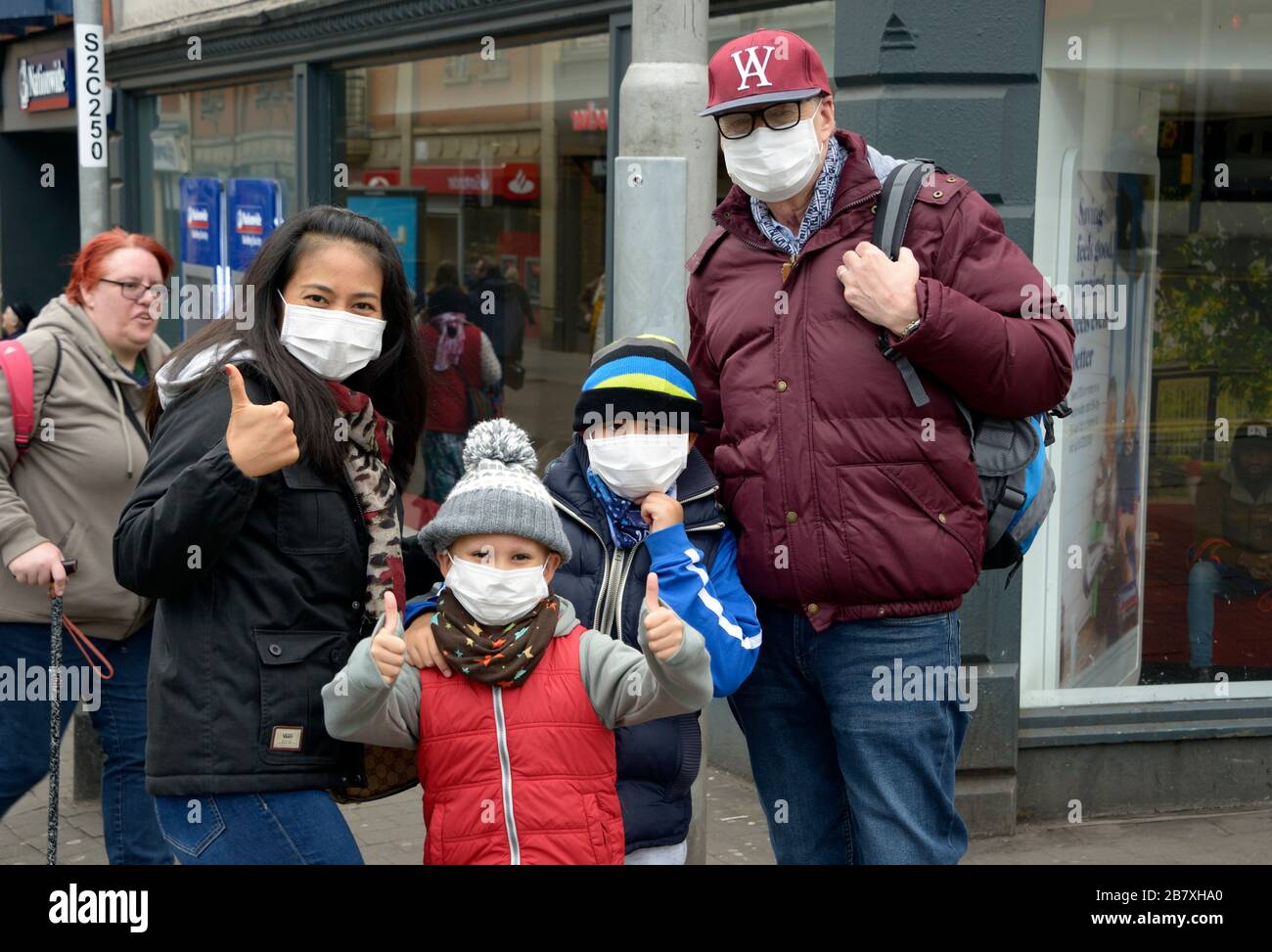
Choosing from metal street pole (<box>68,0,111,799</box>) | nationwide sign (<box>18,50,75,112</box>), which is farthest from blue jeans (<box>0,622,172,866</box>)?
nationwide sign (<box>18,50,75,112</box>)

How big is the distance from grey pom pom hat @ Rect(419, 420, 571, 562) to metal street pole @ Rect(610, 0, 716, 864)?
1.62ft

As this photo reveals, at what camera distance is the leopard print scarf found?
289 cm

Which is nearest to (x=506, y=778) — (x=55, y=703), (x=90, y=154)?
(x=55, y=703)

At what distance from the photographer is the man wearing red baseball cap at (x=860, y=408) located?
2.86m

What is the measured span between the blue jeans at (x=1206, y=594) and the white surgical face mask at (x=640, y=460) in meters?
3.61

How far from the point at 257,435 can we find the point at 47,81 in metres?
12.3

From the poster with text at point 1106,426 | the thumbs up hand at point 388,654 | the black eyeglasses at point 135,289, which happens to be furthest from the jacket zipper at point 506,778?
the poster with text at point 1106,426

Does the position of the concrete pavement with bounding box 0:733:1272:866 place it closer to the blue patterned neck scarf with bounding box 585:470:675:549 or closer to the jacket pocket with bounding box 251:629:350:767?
the blue patterned neck scarf with bounding box 585:470:675:549

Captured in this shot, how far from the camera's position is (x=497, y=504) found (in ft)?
9.37

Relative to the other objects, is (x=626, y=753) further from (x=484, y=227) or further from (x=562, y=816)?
(x=484, y=227)

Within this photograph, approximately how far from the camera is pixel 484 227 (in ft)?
26.9

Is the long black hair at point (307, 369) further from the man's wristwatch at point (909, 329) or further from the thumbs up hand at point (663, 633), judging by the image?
the man's wristwatch at point (909, 329)

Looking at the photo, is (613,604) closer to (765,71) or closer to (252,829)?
(252,829)

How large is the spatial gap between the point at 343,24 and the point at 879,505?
21.8 feet
